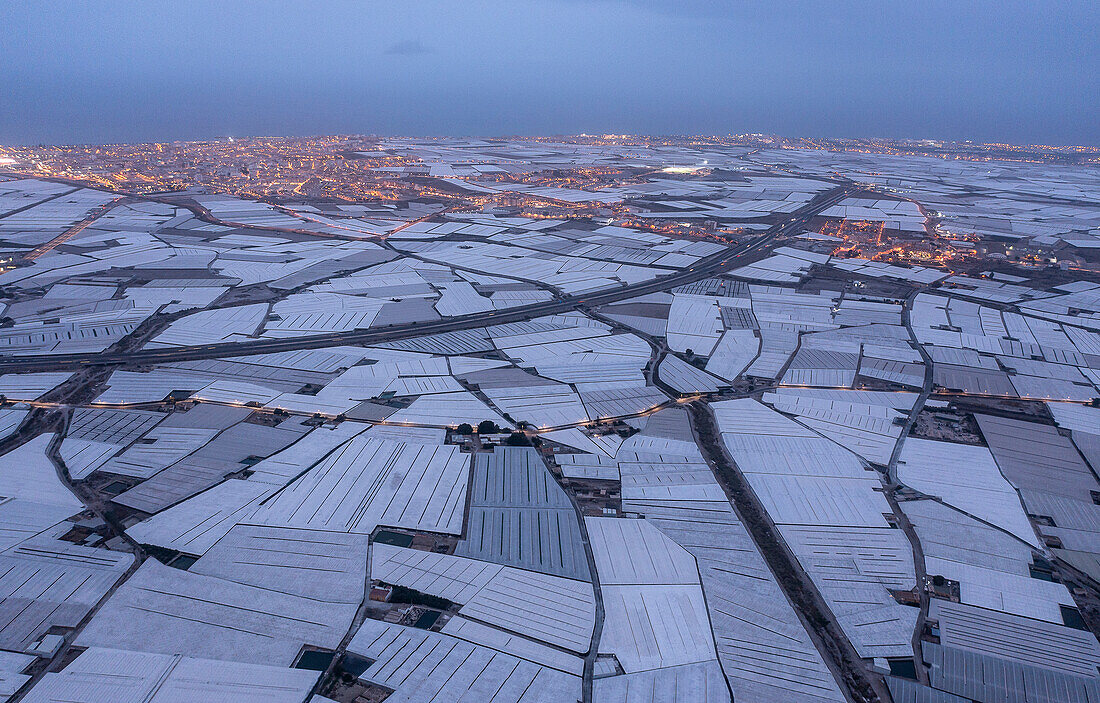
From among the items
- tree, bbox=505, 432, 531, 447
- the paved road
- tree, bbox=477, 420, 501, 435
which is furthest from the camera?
the paved road

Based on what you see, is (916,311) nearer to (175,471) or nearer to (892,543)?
(892,543)

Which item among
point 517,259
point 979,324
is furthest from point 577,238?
point 979,324

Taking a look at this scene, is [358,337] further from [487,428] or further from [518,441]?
[518,441]

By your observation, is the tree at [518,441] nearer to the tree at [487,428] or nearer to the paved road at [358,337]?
the tree at [487,428]

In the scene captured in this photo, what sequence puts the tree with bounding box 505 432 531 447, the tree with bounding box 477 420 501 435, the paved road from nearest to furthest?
1. the tree with bounding box 505 432 531 447
2. the tree with bounding box 477 420 501 435
3. the paved road

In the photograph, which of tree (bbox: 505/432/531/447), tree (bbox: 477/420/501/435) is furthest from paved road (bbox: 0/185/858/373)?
tree (bbox: 505/432/531/447)

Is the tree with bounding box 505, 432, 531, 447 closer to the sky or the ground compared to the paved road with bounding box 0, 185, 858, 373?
closer to the ground

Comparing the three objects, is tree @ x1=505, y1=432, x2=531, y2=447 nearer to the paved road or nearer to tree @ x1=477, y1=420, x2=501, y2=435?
tree @ x1=477, y1=420, x2=501, y2=435
